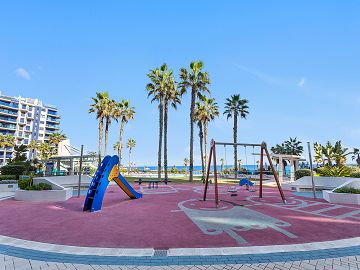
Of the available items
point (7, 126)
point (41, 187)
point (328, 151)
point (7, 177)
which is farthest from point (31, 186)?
point (7, 126)

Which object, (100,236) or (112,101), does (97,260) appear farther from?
(112,101)

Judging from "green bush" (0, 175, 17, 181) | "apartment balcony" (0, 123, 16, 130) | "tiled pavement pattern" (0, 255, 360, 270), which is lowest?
"tiled pavement pattern" (0, 255, 360, 270)

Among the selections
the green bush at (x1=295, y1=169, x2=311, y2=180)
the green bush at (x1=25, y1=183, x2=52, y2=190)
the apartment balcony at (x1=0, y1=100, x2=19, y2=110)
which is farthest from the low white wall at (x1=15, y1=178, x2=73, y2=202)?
the apartment balcony at (x1=0, y1=100, x2=19, y2=110)

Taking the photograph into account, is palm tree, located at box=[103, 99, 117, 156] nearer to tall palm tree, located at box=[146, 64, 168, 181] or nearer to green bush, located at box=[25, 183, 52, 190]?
tall palm tree, located at box=[146, 64, 168, 181]

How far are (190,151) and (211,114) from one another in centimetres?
1310

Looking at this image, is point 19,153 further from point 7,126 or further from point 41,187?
point 7,126

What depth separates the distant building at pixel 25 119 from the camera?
99.6 metres

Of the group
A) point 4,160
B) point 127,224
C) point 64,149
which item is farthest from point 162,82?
point 4,160

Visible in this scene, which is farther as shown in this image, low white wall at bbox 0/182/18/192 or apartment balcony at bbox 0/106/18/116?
apartment balcony at bbox 0/106/18/116

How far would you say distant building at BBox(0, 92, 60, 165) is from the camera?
327 ft

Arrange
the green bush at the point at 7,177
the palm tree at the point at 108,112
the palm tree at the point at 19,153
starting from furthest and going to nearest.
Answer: the palm tree at the point at 108,112, the palm tree at the point at 19,153, the green bush at the point at 7,177

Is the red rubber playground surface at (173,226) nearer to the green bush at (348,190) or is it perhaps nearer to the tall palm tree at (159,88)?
the green bush at (348,190)

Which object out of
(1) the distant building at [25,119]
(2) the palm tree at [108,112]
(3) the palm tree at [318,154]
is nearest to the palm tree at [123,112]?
(2) the palm tree at [108,112]

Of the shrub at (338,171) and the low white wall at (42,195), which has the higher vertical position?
the shrub at (338,171)
